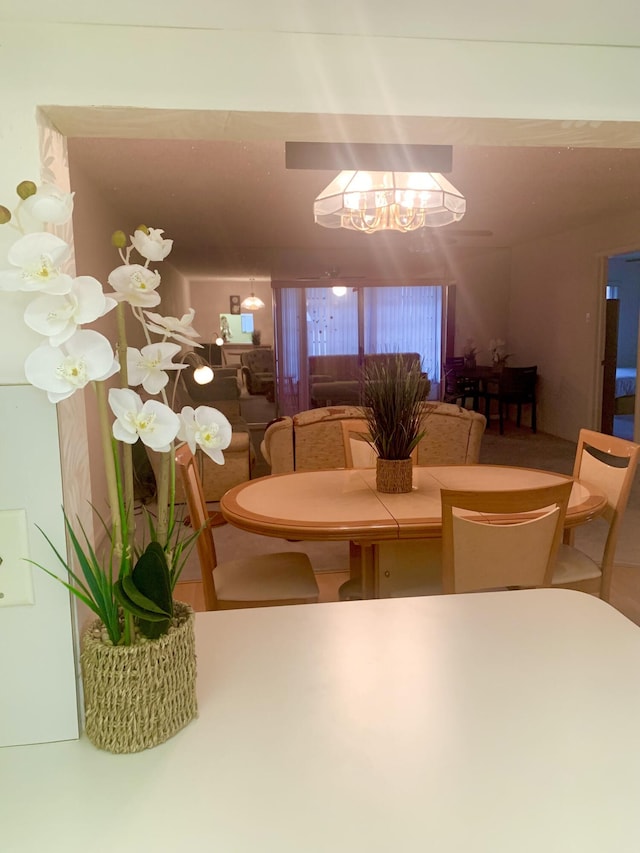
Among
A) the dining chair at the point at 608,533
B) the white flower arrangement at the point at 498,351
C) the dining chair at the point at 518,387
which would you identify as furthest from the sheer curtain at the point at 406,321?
the dining chair at the point at 608,533

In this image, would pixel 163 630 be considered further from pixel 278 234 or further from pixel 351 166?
pixel 278 234

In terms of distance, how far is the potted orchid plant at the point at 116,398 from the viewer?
2.30 feet

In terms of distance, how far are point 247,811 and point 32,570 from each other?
39 cm

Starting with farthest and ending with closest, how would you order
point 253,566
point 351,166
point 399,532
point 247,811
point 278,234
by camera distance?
point 278,234, point 253,566, point 399,532, point 351,166, point 247,811

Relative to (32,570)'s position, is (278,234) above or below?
above

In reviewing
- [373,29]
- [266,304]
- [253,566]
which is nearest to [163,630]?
[373,29]

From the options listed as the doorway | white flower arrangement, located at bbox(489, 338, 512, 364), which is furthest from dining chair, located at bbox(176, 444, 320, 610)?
white flower arrangement, located at bbox(489, 338, 512, 364)

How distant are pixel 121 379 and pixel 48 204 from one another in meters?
0.22

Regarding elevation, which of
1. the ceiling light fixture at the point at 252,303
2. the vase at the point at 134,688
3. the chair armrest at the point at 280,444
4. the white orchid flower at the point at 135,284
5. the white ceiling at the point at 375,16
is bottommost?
the chair armrest at the point at 280,444

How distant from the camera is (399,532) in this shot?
212 centimetres

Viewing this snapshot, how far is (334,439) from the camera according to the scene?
13.3ft

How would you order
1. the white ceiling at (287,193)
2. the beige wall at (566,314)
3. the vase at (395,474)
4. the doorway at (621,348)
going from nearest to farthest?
the vase at (395,474) < the white ceiling at (287,193) < the beige wall at (566,314) < the doorway at (621,348)

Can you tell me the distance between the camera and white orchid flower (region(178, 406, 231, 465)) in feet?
2.62

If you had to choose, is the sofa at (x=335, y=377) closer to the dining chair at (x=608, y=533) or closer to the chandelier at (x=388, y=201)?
the chandelier at (x=388, y=201)
